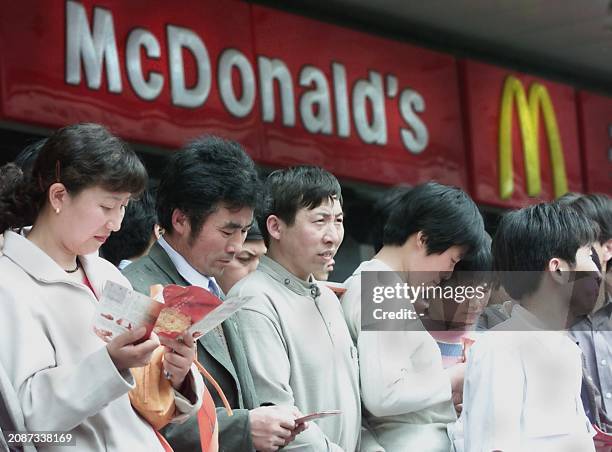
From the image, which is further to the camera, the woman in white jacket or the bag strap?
the bag strap

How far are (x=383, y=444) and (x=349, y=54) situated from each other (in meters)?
3.55

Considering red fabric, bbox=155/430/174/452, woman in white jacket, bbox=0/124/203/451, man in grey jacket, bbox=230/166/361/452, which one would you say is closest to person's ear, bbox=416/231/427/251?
man in grey jacket, bbox=230/166/361/452

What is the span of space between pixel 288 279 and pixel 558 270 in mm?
739

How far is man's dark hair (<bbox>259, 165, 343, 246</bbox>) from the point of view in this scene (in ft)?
11.8

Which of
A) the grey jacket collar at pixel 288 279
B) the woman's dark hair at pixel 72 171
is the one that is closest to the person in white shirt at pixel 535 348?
the grey jacket collar at pixel 288 279

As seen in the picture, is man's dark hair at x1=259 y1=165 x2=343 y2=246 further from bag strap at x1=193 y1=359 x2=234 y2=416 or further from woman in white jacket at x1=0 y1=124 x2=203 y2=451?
woman in white jacket at x1=0 y1=124 x2=203 y2=451

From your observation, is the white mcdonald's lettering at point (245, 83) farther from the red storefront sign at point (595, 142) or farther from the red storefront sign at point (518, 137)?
the red storefront sign at point (595, 142)

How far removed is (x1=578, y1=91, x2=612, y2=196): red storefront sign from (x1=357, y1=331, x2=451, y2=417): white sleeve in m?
4.61

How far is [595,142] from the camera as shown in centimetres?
809

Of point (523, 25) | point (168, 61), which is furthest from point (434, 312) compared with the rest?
point (523, 25)

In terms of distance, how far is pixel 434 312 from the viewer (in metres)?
4.04

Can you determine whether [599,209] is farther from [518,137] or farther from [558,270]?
[518,137]

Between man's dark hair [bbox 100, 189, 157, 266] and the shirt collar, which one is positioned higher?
man's dark hair [bbox 100, 189, 157, 266]

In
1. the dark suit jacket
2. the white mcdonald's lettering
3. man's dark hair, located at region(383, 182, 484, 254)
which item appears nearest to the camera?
the dark suit jacket
